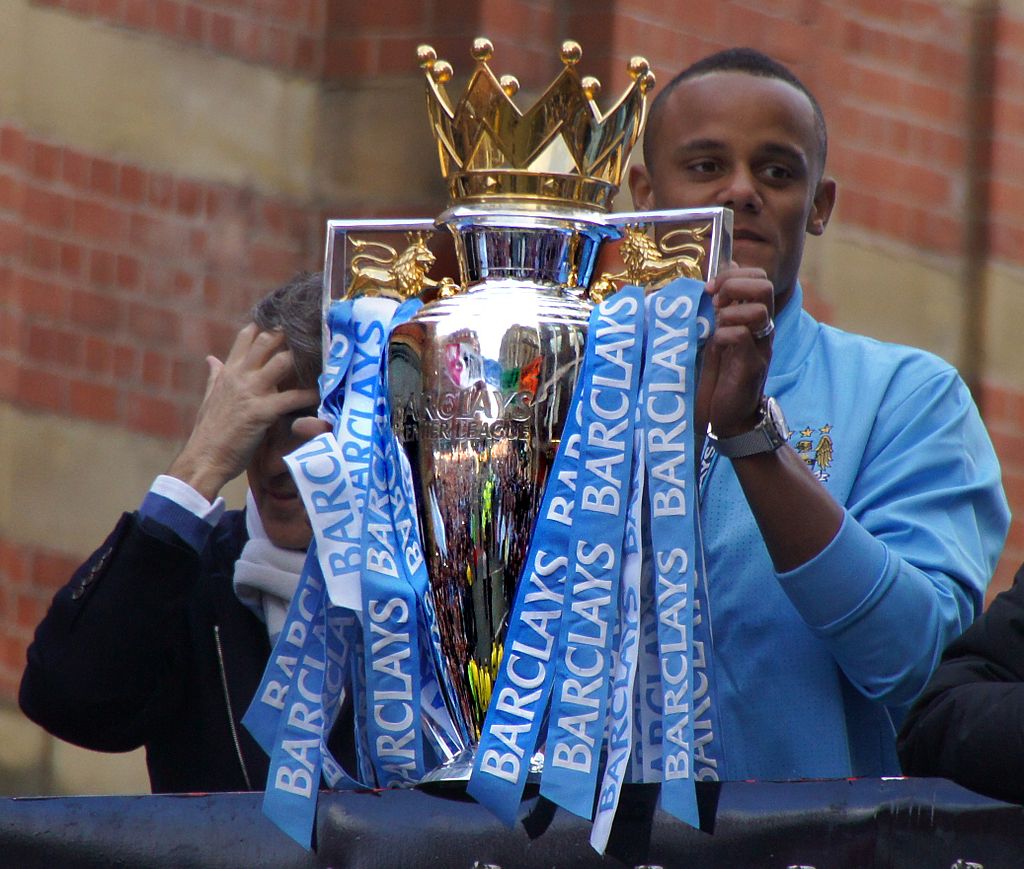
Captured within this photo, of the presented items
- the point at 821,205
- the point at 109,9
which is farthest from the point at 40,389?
the point at 821,205

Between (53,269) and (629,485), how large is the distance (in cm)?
252

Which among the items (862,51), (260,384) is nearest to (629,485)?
(260,384)

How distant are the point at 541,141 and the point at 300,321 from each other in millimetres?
698

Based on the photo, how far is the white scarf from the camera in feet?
9.64

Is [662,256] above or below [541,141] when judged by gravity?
below

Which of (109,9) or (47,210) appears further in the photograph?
(109,9)

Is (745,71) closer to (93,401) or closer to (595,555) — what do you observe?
(595,555)

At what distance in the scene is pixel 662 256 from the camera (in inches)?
92.9

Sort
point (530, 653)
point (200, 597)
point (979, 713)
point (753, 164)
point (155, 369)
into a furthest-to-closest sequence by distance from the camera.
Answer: point (155, 369), point (200, 597), point (753, 164), point (530, 653), point (979, 713)

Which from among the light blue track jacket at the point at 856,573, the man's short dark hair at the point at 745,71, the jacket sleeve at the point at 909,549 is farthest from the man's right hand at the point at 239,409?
the jacket sleeve at the point at 909,549

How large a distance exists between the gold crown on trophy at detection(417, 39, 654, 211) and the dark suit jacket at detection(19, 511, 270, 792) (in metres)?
0.69

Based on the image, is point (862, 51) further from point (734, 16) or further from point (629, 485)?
point (629, 485)

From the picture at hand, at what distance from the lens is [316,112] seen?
4.90 metres

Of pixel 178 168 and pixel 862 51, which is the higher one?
pixel 862 51
